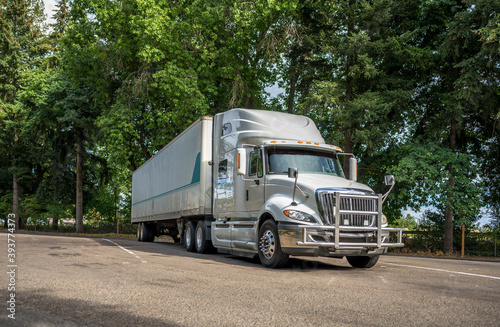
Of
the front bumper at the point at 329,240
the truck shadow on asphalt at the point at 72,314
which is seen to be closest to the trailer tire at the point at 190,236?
the front bumper at the point at 329,240

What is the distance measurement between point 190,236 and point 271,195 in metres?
5.66

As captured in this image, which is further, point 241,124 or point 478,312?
point 241,124

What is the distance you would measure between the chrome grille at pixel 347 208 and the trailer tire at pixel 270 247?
3.71 ft

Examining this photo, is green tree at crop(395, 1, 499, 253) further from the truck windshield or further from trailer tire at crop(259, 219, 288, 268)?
trailer tire at crop(259, 219, 288, 268)

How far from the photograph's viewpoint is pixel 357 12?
2350 cm

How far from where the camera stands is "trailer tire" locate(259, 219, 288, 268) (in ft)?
33.0

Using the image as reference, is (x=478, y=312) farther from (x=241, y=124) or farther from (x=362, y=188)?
(x=241, y=124)

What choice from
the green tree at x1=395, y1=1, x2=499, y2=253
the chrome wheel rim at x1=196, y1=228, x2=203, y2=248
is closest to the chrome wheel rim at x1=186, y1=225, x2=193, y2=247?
the chrome wheel rim at x1=196, y1=228, x2=203, y2=248

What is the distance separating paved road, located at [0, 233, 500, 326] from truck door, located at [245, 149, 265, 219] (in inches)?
78.0

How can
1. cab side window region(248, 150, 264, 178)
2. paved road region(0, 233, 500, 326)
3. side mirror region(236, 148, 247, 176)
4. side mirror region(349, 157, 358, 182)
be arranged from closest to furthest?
paved road region(0, 233, 500, 326) → side mirror region(236, 148, 247, 176) → cab side window region(248, 150, 264, 178) → side mirror region(349, 157, 358, 182)

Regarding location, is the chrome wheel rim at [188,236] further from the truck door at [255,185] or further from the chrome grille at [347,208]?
the chrome grille at [347,208]

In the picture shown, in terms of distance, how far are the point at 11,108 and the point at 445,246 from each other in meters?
37.1

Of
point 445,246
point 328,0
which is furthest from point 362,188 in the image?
point 328,0

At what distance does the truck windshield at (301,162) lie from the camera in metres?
11.1
